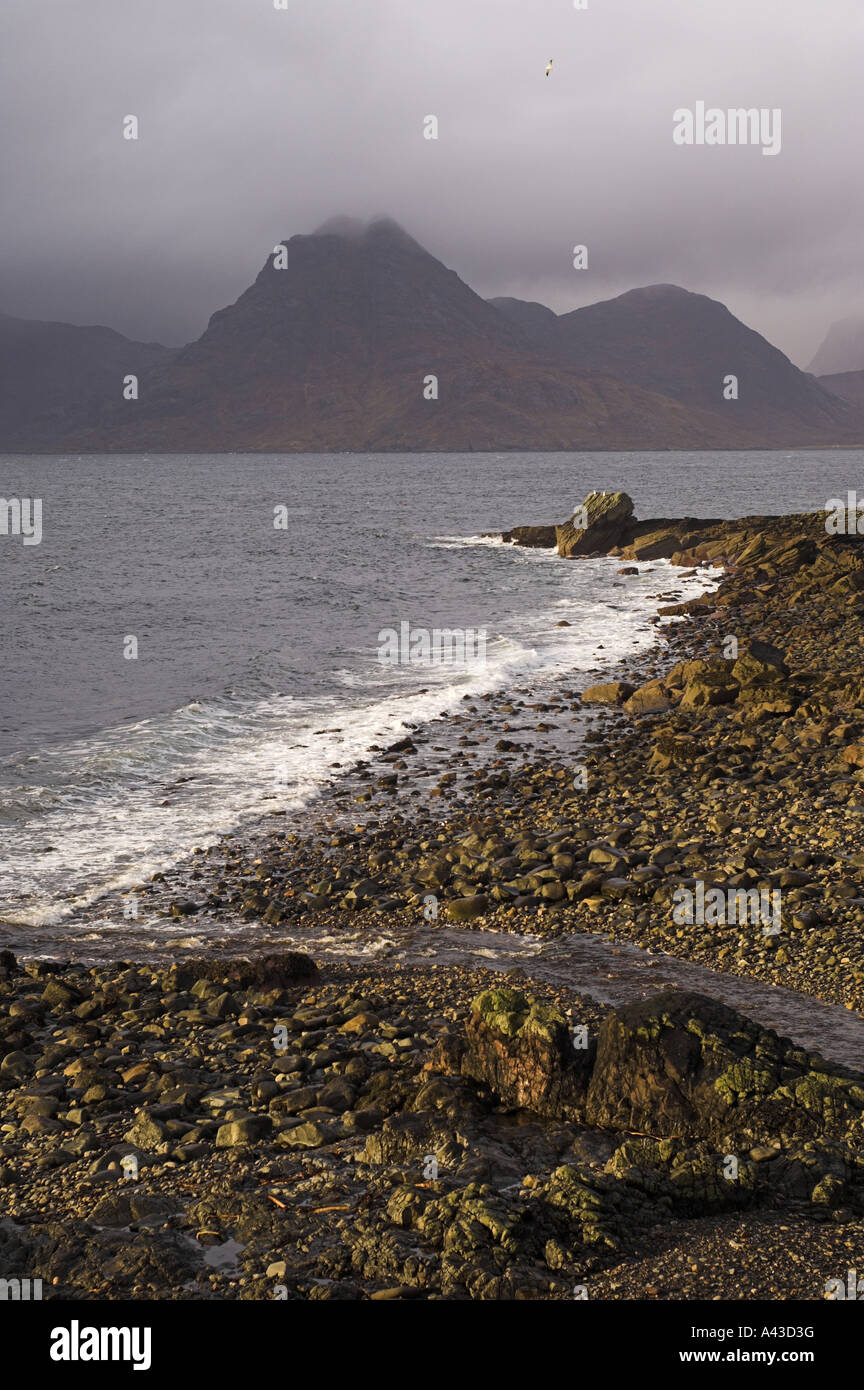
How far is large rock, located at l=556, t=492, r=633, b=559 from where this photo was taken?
69750mm

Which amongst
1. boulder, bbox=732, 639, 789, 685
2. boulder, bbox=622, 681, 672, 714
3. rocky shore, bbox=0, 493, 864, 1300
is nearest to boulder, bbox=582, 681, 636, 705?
boulder, bbox=622, 681, 672, 714

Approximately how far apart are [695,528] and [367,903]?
197ft

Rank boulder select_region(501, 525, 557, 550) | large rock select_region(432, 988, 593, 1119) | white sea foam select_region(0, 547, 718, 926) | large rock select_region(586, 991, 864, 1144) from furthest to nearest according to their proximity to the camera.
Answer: boulder select_region(501, 525, 557, 550) < white sea foam select_region(0, 547, 718, 926) < large rock select_region(432, 988, 593, 1119) < large rock select_region(586, 991, 864, 1144)

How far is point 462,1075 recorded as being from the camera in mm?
9820

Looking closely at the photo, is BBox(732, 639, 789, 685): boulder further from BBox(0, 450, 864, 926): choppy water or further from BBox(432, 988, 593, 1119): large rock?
BBox(432, 988, 593, 1119): large rock

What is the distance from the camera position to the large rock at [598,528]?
69750 mm

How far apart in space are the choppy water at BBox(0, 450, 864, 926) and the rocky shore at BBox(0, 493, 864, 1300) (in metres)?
2.70

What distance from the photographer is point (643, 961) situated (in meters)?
13.0

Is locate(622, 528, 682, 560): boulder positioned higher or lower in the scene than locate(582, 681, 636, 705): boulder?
higher

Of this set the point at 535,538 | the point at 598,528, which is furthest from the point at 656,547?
the point at 535,538

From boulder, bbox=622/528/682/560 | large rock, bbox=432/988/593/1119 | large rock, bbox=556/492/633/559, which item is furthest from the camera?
large rock, bbox=556/492/633/559

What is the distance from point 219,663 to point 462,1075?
1081 inches

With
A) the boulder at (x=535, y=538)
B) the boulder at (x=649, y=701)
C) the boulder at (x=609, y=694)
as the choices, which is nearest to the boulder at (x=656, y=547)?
the boulder at (x=535, y=538)
